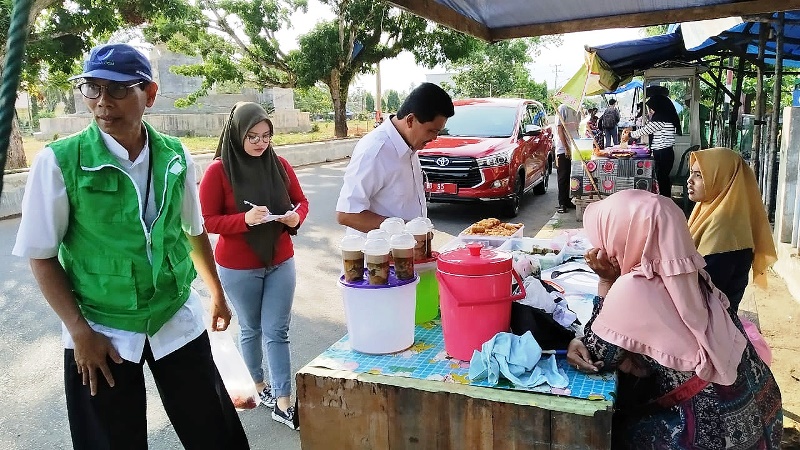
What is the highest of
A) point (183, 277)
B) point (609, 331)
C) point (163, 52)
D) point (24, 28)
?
point (163, 52)

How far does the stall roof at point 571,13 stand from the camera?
124 inches

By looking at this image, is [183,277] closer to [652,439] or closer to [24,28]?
[24,28]

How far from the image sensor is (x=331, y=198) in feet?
34.5

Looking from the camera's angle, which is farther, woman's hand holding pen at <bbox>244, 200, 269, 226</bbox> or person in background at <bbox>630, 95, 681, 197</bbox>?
person in background at <bbox>630, 95, 681, 197</bbox>

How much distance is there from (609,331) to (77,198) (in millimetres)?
1721

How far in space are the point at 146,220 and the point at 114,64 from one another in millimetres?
517

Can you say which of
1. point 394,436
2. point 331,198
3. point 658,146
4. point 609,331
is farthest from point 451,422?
point 331,198

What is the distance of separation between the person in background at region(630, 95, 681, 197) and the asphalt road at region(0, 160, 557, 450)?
6.62 feet

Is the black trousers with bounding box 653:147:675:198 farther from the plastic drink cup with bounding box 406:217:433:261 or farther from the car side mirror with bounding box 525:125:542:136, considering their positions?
the plastic drink cup with bounding box 406:217:433:261

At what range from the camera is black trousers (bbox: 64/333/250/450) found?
75.3 inches

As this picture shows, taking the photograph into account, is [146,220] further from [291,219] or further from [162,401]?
[291,219]

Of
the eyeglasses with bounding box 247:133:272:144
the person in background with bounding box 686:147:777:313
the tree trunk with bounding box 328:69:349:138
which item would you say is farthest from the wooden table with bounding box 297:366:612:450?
the tree trunk with bounding box 328:69:349:138

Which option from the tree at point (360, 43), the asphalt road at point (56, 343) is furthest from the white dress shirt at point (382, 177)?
the tree at point (360, 43)

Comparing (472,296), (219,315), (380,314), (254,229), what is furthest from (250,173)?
(472,296)
